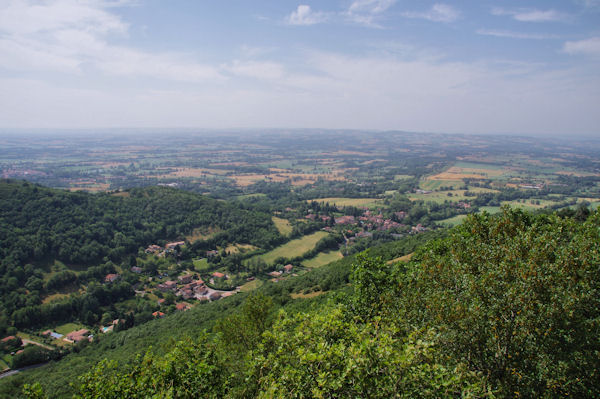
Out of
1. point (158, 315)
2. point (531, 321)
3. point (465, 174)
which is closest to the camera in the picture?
point (531, 321)

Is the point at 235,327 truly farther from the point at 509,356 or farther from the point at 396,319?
the point at 509,356

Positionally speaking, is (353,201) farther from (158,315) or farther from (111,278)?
(111,278)

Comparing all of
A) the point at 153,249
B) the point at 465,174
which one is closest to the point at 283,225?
the point at 153,249

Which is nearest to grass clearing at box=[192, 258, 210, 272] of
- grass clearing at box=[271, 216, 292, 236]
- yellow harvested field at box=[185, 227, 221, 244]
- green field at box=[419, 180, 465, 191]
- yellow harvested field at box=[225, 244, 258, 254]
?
yellow harvested field at box=[225, 244, 258, 254]

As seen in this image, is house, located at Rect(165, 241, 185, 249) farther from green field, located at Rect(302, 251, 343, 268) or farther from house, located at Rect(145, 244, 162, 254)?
green field, located at Rect(302, 251, 343, 268)

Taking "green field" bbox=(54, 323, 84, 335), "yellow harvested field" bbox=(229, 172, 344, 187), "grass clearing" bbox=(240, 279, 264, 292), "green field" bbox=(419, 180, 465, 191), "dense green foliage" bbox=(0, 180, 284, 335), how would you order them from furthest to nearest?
1. "yellow harvested field" bbox=(229, 172, 344, 187)
2. "green field" bbox=(419, 180, 465, 191)
3. "grass clearing" bbox=(240, 279, 264, 292)
4. "dense green foliage" bbox=(0, 180, 284, 335)
5. "green field" bbox=(54, 323, 84, 335)

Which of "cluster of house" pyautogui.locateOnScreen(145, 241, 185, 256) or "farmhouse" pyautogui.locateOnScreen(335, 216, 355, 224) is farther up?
"farmhouse" pyautogui.locateOnScreen(335, 216, 355, 224)

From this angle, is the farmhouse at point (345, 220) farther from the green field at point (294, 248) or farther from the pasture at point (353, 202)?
the pasture at point (353, 202)
